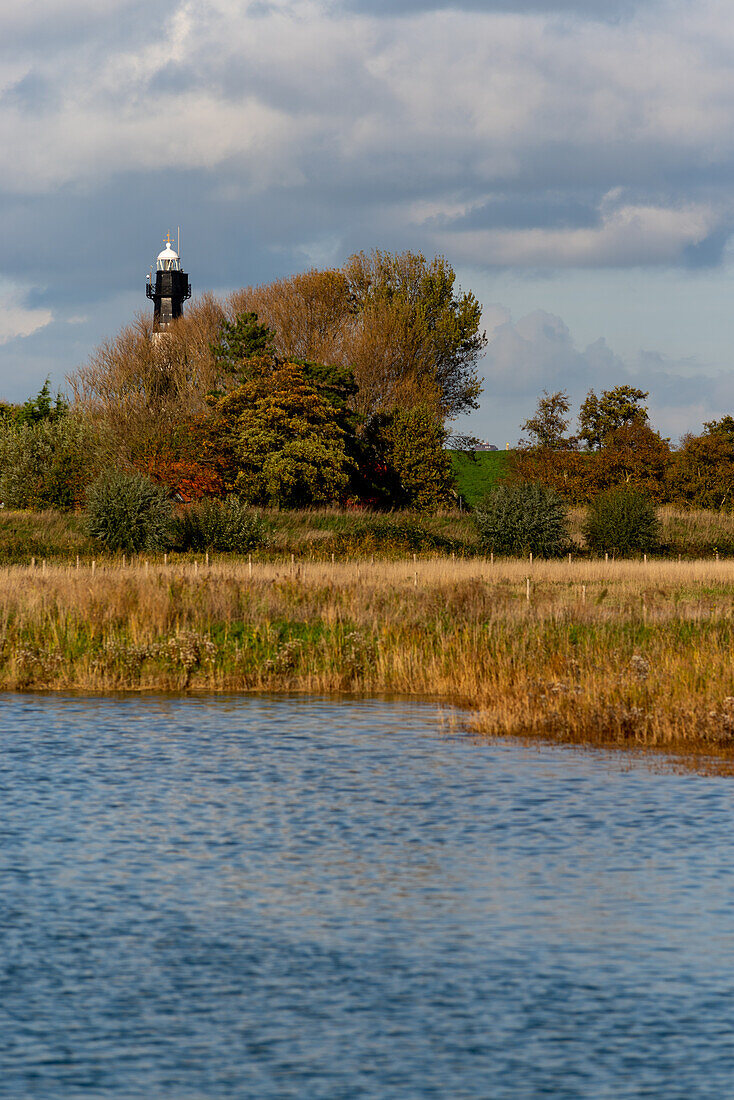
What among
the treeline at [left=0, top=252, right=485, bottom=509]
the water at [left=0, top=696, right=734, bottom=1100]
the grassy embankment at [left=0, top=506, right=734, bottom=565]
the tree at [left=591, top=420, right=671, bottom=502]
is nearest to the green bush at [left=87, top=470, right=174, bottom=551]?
the grassy embankment at [left=0, top=506, right=734, bottom=565]

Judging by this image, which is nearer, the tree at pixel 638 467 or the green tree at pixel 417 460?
the green tree at pixel 417 460

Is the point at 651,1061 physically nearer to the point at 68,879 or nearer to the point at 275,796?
the point at 68,879

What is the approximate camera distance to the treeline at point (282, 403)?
6328cm

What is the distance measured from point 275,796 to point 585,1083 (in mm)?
7416

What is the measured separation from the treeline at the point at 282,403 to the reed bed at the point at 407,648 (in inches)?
1270

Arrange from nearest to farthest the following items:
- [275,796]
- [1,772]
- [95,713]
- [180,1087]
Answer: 1. [180,1087]
2. [275,796]
3. [1,772]
4. [95,713]

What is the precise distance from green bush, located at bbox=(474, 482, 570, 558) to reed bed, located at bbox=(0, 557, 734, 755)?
23982mm

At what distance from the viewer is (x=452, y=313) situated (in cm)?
8525

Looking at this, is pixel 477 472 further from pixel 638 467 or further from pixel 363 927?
pixel 363 927

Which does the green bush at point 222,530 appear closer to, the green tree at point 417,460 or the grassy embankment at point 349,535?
the grassy embankment at point 349,535

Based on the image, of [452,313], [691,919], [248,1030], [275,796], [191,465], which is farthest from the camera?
[452,313]

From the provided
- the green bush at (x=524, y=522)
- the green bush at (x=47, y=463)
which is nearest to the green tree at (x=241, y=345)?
the green bush at (x=47, y=463)

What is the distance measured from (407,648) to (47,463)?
4981 cm

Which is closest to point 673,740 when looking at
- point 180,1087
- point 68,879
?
point 68,879
